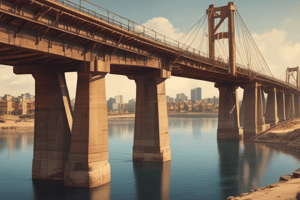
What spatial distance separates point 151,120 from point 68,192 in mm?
16809

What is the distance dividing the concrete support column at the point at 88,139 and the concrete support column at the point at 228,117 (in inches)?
1954

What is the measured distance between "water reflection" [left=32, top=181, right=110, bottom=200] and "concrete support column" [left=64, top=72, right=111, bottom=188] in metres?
0.57

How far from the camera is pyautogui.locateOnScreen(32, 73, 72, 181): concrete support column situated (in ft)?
98.8

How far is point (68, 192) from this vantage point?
87.7 ft

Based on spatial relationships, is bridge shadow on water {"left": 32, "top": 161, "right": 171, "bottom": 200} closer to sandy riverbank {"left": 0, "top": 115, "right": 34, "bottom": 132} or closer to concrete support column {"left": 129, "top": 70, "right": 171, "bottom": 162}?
concrete support column {"left": 129, "top": 70, "right": 171, "bottom": 162}

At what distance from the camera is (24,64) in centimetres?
3094

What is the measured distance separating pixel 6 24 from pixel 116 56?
532 inches

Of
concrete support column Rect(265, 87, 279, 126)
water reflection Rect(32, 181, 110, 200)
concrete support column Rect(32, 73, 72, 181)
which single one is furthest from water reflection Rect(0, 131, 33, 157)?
concrete support column Rect(265, 87, 279, 126)

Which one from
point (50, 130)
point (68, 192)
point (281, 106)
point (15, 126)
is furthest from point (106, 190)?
point (281, 106)

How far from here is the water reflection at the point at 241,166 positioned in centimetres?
3097

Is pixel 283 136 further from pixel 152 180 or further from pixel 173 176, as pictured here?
pixel 152 180

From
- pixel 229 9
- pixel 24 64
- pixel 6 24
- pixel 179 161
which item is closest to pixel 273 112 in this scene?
pixel 229 9

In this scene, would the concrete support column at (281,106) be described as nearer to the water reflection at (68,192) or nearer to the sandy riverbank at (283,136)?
the sandy riverbank at (283,136)

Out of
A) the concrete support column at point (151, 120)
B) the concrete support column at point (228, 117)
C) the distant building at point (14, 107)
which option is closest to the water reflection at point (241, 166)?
the concrete support column at point (228, 117)
